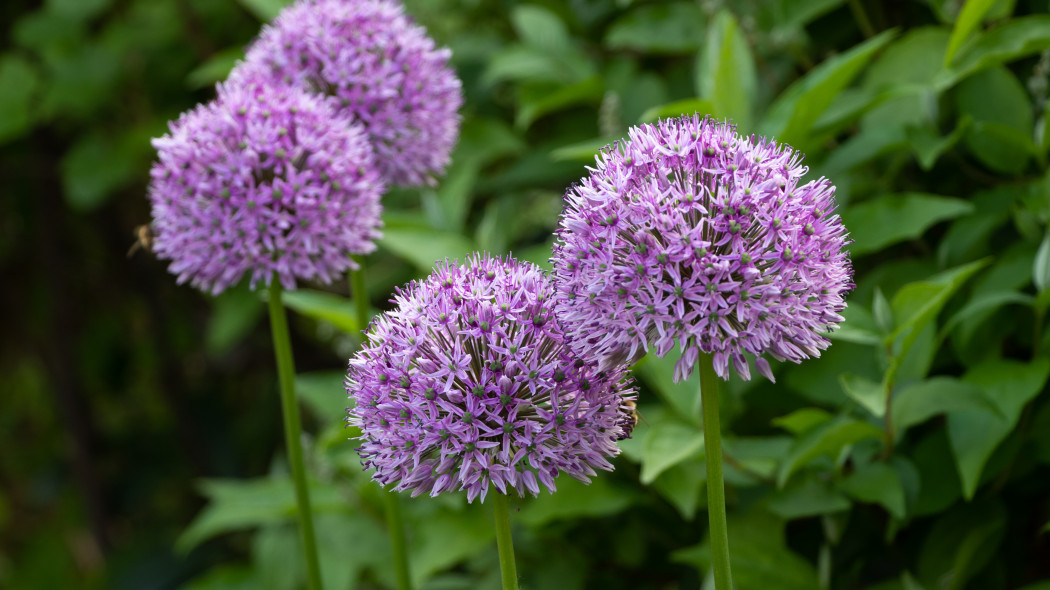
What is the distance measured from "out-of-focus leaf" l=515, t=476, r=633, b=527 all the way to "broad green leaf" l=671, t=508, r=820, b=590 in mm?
234

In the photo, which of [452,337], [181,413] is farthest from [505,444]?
[181,413]

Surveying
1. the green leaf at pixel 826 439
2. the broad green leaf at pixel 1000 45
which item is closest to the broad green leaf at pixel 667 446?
the green leaf at pixel 826 439

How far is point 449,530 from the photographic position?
9.08 feet

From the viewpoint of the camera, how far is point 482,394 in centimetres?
149

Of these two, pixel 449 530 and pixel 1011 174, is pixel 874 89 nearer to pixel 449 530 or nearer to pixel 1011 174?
pixel 1011 174

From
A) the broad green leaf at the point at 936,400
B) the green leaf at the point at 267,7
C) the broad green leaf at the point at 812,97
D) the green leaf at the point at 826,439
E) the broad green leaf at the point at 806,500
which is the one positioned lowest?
the broad green leaf at the point at 806,500

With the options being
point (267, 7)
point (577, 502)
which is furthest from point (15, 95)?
point (577, 502)

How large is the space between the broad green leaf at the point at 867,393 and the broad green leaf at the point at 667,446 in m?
0.36

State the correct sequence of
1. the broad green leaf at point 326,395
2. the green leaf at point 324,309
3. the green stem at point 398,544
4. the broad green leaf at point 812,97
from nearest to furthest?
the green stem at point 398,544
the broad green leaf at point 812,97
the green leaf at point 324,309
the broad green leaf at point 326,395

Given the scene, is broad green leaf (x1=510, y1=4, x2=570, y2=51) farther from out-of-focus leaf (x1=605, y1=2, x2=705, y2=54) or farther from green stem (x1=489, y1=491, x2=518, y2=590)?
green stem (x1=489, y1=491, x2=518, y2=590)

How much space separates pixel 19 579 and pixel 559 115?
166 inches

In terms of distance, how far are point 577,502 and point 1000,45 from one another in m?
1.59

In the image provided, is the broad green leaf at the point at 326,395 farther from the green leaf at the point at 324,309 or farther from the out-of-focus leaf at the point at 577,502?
the out-of-focus leaf at the point at 577,502

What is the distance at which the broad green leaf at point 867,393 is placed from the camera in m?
1.96
